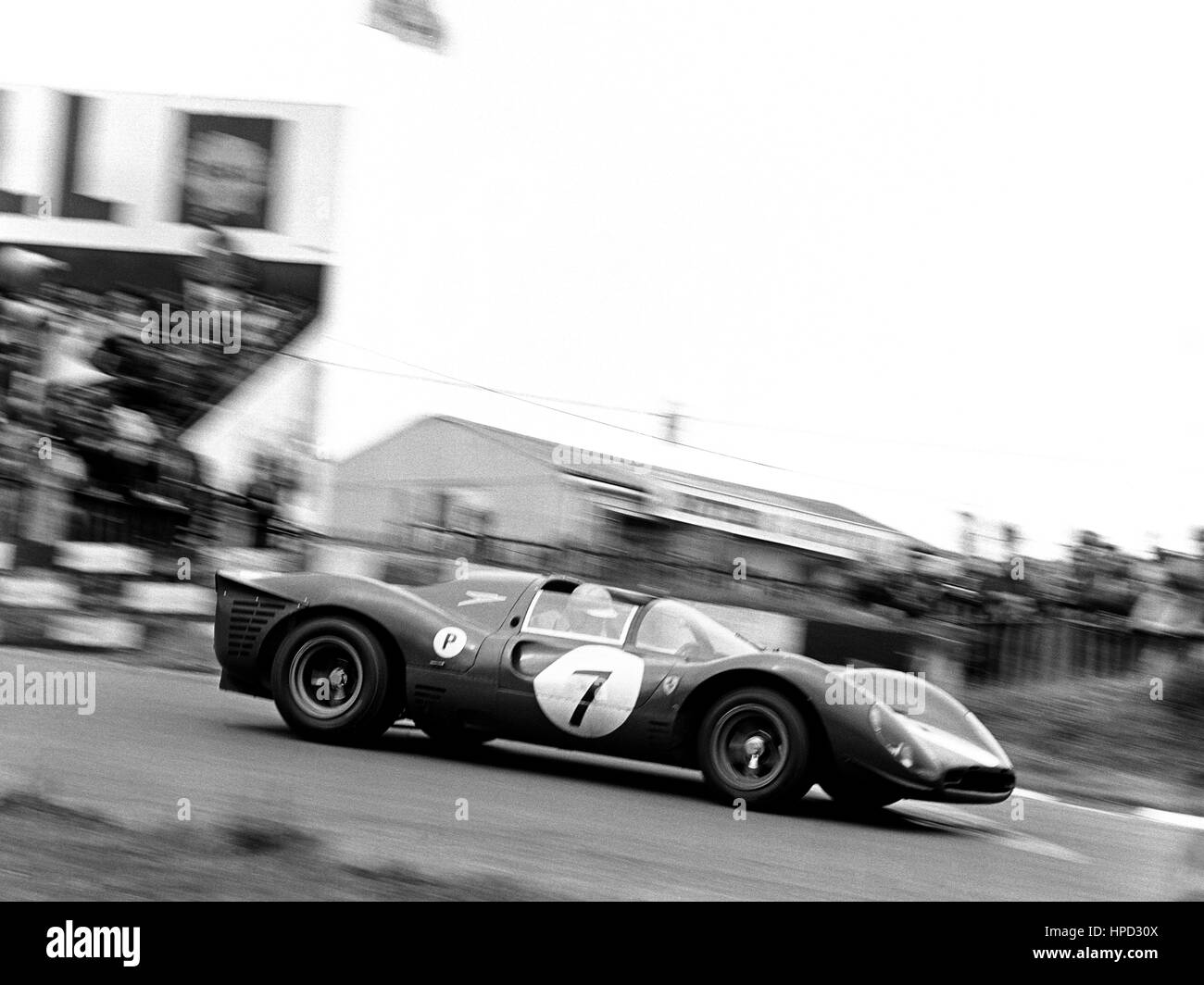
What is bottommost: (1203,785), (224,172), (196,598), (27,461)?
(1203,785)

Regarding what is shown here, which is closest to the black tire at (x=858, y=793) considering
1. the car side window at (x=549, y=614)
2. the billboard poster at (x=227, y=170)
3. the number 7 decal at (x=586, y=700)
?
the number 7 decal at (x=586, y=700)

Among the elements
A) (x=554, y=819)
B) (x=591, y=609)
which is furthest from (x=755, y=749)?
(x=554, y=819)

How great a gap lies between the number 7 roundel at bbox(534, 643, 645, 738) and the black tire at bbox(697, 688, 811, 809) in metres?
0.31

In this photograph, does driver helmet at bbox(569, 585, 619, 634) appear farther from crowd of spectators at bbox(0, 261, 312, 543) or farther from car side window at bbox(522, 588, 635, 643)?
crowd of spectators at bbox(0, 261, 312, 543)

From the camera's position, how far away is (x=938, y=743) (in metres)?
4.79

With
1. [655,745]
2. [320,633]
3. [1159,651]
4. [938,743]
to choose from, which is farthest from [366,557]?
[1159,651]

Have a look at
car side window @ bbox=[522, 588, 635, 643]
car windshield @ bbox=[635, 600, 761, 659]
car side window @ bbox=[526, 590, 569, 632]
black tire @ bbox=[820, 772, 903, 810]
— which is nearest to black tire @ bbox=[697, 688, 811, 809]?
black tire @ bbox=[820, 772, 903, 810]

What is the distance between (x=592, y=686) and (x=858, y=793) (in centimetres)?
108

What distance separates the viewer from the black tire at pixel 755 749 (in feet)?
15.3

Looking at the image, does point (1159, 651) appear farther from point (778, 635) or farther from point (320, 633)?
point (320, 633)

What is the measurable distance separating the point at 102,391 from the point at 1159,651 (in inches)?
254

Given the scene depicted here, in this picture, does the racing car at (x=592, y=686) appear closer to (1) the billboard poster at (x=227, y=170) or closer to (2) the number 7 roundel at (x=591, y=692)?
(2) the number 7 roundel at (x=591, y=692)

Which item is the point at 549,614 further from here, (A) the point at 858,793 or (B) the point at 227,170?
(B) the point at 227,170

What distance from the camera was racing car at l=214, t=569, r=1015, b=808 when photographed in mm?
4707
